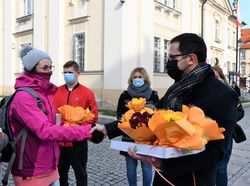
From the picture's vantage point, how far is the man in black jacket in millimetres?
2143

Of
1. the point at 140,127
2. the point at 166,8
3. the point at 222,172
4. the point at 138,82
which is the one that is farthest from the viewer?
the point at 166,8

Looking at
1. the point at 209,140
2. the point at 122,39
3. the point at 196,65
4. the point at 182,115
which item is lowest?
the point at 209,140

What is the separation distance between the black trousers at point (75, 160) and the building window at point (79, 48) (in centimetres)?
1386

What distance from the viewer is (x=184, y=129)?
1.86 metres

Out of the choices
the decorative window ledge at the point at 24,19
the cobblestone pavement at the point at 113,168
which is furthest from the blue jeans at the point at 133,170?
the decorative window ledge at the point at 24,19

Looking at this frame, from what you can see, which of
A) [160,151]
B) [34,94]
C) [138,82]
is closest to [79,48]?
[138,82]

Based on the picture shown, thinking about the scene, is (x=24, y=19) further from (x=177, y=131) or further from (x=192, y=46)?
(x=177, y=131)

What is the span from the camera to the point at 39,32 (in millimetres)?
20469

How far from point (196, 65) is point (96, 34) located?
15.1m

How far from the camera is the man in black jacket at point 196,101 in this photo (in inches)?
84.4

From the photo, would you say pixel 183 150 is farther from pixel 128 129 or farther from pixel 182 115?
pixel 128 129

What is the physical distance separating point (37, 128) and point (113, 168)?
13.2ft

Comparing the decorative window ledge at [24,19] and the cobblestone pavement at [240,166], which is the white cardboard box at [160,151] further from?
the decorative window ledge at [24,19]

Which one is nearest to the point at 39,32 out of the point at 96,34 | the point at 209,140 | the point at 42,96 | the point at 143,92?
the point at 96,34
